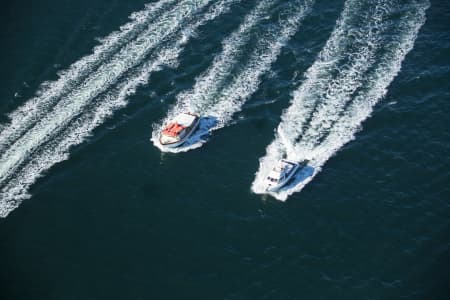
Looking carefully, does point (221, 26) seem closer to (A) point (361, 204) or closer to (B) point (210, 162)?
(B) point (210, 162)

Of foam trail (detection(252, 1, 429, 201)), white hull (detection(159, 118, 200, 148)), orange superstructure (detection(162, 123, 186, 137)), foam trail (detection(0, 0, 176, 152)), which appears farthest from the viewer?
foam trail (detection(0, 0, 176, 152))

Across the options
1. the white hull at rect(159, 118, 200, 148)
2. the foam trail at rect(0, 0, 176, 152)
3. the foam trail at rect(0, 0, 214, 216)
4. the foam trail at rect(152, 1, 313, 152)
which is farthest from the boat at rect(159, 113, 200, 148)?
the foam trail at rect(0, 0, 176, 152)

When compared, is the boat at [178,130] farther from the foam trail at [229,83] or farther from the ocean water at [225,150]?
the ocean water at [225,150]

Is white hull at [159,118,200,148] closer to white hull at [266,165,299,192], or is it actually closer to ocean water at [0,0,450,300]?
ocean water at [0,0,450,300]

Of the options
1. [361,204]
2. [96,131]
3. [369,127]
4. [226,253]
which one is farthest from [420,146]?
[96,131]

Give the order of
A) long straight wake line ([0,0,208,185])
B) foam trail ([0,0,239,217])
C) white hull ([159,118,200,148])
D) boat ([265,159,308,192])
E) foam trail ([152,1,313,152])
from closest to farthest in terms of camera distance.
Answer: boat ([265,159,308,192]) → foam trail ([0,0,239,217]) → long straight wake line ([0,0,208,185]) → white hull ([159,118,200,148]) → foam trail ([152,1,313,152])

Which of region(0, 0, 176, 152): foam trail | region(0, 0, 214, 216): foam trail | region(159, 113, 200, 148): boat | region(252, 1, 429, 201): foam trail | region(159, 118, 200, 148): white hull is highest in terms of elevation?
region(0, 0, 176, 152): foam trail
